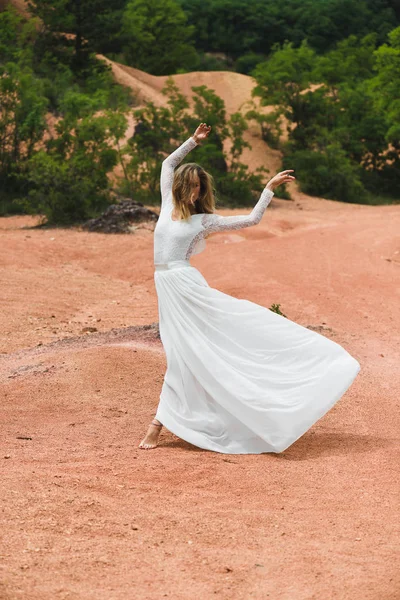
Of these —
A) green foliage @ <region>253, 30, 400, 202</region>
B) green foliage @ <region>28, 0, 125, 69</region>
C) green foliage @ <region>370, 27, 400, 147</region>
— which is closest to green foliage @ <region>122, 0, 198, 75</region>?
green foliage @ <region>28, 0, 125, 69</region>

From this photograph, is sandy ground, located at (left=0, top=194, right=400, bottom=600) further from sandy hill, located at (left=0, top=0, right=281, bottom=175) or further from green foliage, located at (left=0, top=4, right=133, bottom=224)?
sandy hill, located at (left=0, top=0, right=281, bottom=175)

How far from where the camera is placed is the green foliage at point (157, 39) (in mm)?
35009

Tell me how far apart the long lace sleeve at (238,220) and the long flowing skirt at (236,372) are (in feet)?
0.91

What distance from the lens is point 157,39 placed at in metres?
36.6

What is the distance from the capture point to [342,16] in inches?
1889

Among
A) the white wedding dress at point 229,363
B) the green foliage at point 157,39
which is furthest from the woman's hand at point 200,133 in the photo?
the green foliage at point 157,39

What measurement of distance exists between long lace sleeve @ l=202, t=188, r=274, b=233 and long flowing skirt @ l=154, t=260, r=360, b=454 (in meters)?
0.28

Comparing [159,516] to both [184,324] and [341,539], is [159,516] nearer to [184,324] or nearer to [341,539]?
[341,539]

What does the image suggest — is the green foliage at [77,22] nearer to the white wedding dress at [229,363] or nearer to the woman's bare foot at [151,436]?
the white wedding dress at [229,363]

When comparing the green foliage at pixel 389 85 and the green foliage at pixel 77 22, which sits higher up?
the green foliage at pixel 77 22

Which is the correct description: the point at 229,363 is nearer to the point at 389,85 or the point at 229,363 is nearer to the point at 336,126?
the point at 336,126

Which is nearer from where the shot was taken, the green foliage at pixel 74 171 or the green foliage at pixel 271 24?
the green foliage at pixel 74 171

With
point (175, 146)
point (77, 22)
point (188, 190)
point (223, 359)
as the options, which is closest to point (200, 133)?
point (188, 190)

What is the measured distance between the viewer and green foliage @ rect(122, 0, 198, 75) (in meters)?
35.0
